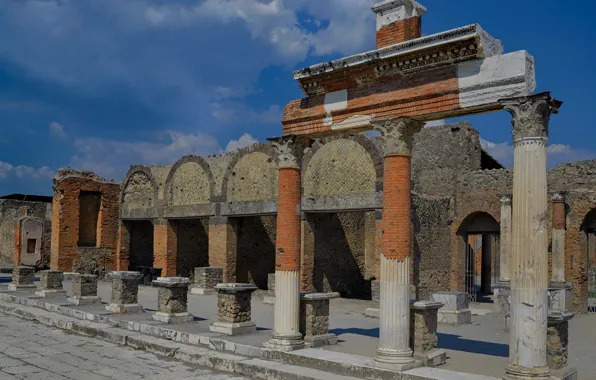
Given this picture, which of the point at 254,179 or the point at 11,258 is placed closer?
the point at 254,179

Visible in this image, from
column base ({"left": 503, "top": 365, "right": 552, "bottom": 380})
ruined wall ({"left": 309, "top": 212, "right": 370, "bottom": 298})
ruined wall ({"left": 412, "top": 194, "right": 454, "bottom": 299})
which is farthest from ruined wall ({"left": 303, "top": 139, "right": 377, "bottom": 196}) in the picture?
column base ({"left": 503, "top": 365, "right": 552, "bottom": 380})

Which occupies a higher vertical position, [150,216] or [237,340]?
[150,216]

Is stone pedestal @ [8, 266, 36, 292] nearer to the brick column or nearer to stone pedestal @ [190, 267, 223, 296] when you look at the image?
stone pedestal @ [190, 267, 223, 296]

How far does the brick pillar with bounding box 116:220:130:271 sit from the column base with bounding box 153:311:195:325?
11.3 m

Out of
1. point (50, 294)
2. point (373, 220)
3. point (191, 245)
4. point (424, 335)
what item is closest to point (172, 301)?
point (424, 335)

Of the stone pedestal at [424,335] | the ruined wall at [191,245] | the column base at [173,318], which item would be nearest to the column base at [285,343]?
the stone pedestal at [424,335]

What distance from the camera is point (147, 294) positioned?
17.5 meters

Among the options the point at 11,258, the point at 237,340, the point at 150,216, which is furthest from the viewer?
the point at 11,258

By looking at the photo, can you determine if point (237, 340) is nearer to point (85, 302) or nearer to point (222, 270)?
point (85, 302)

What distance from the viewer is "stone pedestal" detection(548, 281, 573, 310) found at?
13734mm

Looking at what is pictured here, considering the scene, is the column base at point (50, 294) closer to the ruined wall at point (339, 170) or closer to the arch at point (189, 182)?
the arch at point (189, 182)

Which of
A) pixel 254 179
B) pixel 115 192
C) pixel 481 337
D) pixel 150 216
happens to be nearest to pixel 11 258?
pixel 115 192

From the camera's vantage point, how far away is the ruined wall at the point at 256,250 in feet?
63.7

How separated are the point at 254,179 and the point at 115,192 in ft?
24.8
